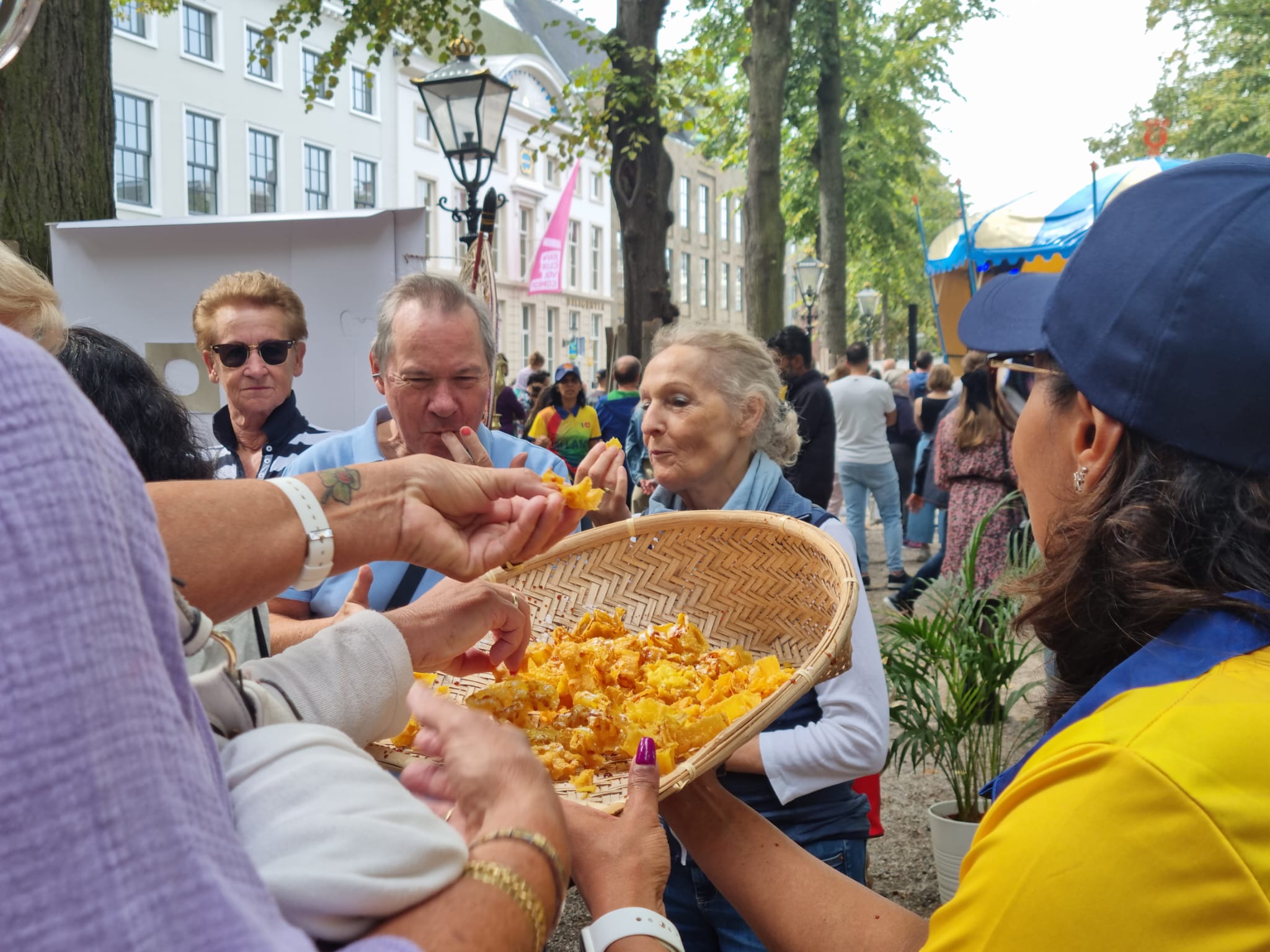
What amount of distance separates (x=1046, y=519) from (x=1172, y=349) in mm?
375

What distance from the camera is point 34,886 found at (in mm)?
621

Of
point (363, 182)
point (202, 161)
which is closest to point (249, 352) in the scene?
point (202, 161)

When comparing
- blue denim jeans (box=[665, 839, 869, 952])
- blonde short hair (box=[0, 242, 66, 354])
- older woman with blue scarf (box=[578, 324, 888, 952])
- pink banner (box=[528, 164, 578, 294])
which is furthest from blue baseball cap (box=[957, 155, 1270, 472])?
pink banner (box=[528, 164, 578, 294])

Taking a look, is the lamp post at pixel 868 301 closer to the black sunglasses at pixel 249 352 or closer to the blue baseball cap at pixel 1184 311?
the black sunglasses at pixel 249 352

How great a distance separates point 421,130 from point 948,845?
33.1 meters

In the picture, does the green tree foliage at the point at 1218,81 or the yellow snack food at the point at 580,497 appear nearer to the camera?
the yellow snack food at the point at 580,497

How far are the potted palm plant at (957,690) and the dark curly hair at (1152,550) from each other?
2623 millimetres

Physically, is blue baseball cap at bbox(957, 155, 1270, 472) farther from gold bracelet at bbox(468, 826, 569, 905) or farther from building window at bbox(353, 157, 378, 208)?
building window at bbox(353, 157, 378, 208)

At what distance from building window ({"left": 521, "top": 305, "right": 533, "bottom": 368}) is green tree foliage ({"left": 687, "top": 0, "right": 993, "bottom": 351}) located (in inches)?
620

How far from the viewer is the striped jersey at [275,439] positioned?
3.61 m

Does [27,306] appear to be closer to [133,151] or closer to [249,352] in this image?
[249,352]

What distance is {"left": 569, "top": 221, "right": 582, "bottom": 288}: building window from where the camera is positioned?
42406 mm

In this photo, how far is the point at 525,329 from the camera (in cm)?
3938

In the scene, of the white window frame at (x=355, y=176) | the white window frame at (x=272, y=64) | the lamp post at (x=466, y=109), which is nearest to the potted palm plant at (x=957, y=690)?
the lamp post at (x=466, y=109)
